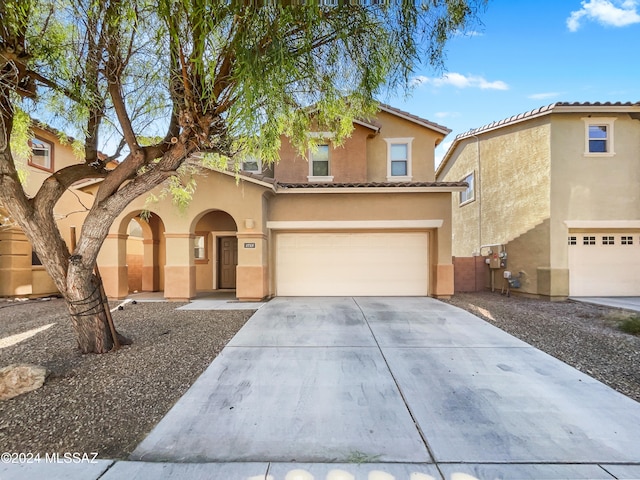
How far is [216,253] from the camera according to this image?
13.2 meters

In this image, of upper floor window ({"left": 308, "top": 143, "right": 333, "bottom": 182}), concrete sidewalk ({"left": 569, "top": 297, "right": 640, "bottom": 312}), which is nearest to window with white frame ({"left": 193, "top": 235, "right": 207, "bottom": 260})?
upper floor window ({"left": 308, "top": 143, "right": 333, "bottom": 182})

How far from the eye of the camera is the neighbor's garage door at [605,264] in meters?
11.5

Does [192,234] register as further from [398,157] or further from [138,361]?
[398,157]

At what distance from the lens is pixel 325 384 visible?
4199 mm

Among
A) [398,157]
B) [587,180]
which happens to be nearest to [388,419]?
[398,157]

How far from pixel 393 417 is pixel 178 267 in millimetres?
9031

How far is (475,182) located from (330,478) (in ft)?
50.7

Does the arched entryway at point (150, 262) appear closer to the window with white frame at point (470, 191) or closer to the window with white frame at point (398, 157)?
the window with white frame at point (398, 157)

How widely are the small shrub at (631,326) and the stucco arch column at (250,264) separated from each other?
917 centimetres

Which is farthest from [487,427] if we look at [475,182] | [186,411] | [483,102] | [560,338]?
[475,182]

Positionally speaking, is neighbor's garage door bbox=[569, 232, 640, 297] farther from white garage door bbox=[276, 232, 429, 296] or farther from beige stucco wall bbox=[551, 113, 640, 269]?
white garage door bbox=[276, 232, 429, 296]

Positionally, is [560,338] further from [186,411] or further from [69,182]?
[69,182]

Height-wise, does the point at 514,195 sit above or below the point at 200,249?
above

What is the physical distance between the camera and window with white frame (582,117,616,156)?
11.4m
